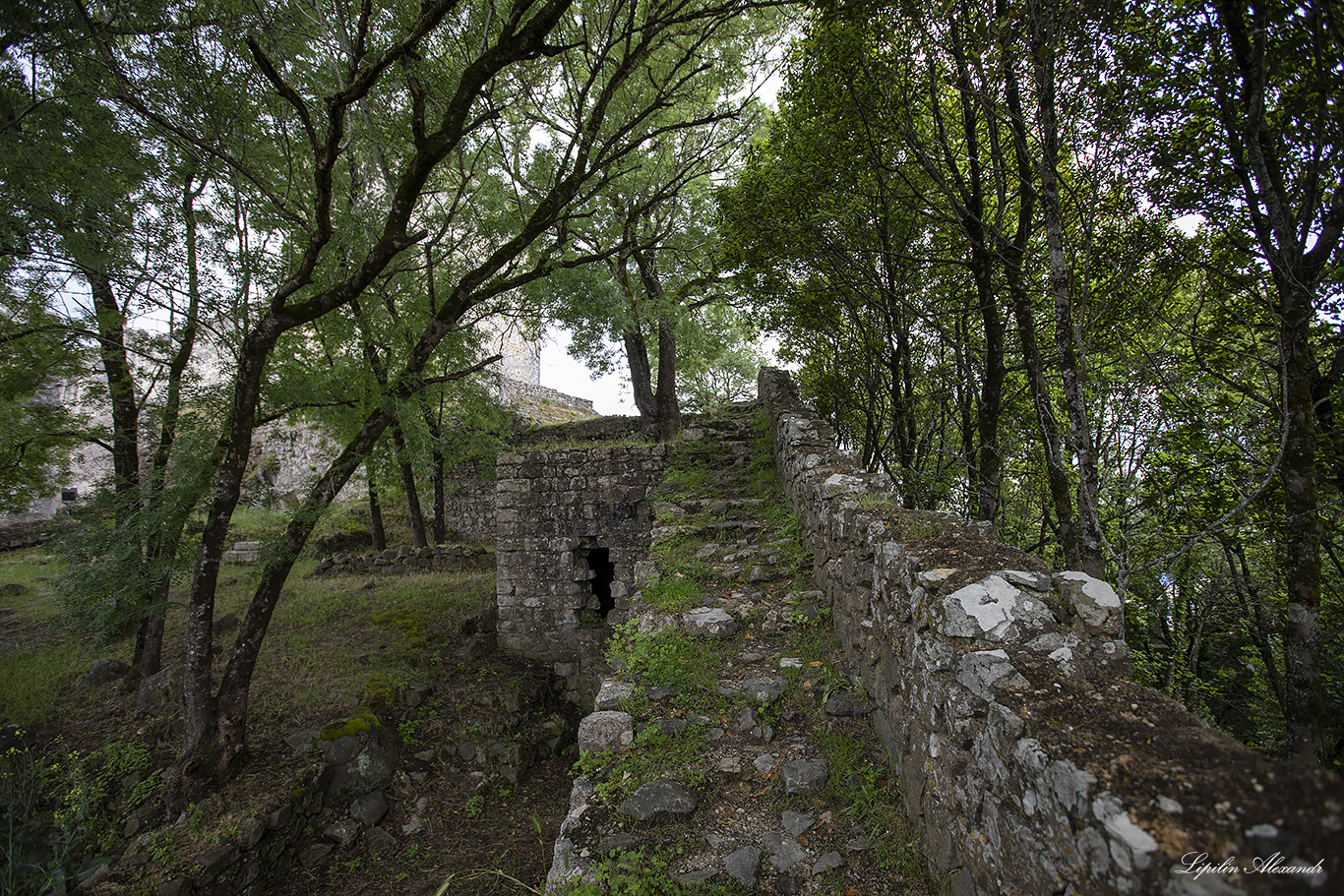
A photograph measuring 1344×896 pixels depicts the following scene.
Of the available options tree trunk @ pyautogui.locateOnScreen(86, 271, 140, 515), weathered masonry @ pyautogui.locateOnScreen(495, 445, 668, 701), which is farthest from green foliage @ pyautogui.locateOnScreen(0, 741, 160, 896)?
weathered masonry @ pyautogui.locateOnScreen(495, 445, 668, 701)

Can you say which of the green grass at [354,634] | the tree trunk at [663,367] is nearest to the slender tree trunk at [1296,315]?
the green grass at [354,634]

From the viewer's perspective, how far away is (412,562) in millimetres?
12438

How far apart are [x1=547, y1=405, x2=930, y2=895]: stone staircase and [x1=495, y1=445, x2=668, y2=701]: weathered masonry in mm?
3608

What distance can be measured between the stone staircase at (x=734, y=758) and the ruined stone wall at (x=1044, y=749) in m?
0.24

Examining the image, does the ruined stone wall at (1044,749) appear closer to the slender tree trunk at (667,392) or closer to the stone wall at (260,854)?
the stone wall at (260,854)

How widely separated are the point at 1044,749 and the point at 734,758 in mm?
1843

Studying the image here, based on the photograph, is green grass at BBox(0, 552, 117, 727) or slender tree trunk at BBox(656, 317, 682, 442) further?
slender tree trunk at BBox(656, 317, 682, 442)

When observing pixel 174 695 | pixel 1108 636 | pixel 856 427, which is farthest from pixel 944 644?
pixel 856 427

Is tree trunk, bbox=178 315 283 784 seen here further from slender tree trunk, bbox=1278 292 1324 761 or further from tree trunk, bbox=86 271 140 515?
slender tree trunk, bbox=1278 292 1324 761

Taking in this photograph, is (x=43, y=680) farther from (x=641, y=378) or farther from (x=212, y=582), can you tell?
(x=641, y=378)

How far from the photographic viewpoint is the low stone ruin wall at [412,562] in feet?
40.5

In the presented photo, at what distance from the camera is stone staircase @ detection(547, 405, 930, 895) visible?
7.68ft

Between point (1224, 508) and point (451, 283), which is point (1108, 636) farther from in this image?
point (451, 283)

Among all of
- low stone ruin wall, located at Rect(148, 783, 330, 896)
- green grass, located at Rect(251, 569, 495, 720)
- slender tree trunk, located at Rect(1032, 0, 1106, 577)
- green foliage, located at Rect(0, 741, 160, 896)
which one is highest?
slender tree trunk, located at Rect(1032, 0, 1106, 577)
